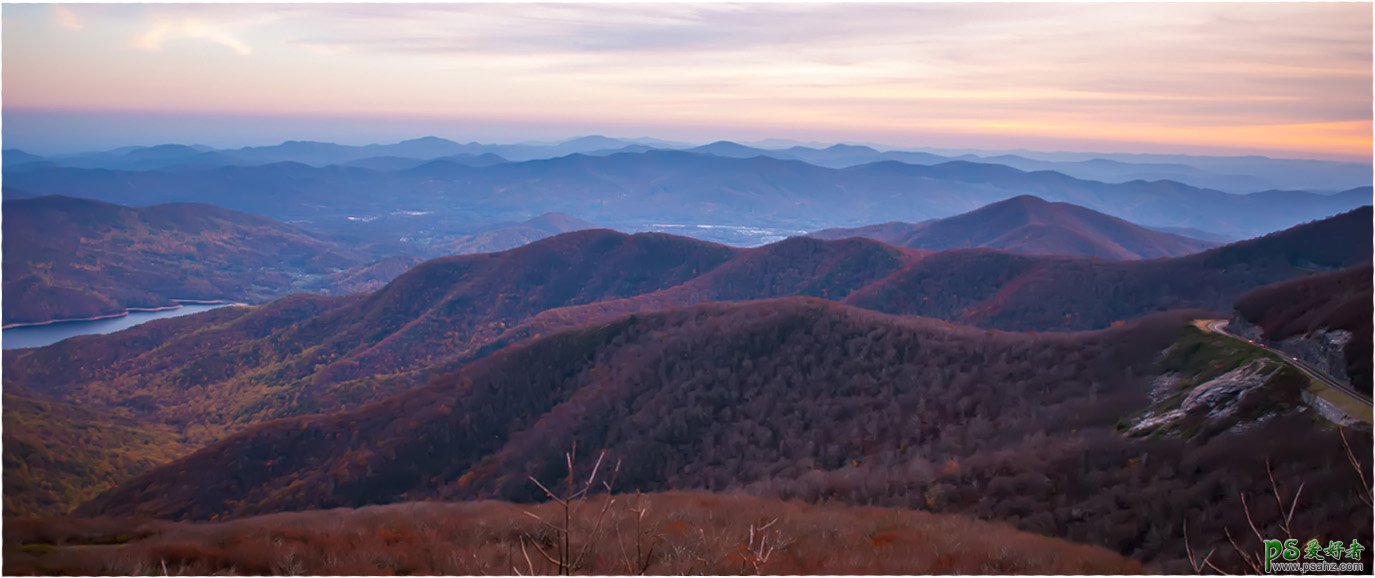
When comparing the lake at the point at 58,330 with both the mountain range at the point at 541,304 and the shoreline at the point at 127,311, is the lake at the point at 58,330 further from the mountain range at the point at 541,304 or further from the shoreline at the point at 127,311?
the mountain range at the point at 541,304

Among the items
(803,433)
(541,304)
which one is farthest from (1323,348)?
(541,304)

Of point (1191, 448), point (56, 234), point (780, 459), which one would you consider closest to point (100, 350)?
point (56, 234)

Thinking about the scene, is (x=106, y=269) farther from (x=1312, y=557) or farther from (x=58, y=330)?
(x=1312, y=557)

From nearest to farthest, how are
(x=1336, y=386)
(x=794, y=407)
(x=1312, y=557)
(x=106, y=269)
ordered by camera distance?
(x=1312, y=557), (x=1336, y=386), (x=794, y=407), (x=106, y=269)

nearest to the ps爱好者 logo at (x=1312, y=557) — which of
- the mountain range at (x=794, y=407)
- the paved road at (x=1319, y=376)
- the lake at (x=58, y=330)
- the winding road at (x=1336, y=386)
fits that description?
the mountain range at (x=794, y=407)

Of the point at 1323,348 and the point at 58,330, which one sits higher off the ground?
the point at 1323,348

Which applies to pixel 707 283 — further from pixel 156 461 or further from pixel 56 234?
pixel 56 234

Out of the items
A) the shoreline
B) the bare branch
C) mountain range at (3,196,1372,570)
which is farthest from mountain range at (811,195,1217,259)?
the shoreline

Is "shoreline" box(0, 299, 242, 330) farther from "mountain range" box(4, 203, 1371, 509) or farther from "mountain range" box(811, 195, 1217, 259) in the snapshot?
"mountain range" box(811, 195, 1217, 259)
